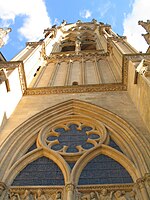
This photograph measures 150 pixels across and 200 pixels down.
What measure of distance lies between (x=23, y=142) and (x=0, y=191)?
2176mm

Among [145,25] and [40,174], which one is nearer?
[40,174]

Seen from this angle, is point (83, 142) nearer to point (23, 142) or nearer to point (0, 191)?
point (23, 142)

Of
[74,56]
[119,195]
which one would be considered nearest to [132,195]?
[119,195]

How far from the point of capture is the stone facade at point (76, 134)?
7.09 meters

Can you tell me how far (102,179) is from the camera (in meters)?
7.46

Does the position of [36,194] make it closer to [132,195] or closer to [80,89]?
[132,195]

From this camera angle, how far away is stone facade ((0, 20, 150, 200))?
709 centimetres

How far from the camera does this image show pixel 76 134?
953 cm

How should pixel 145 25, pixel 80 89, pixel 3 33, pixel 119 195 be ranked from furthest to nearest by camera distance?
pixel 3 33 < pixel 145 25 < pixel 80 89 < pixel 119 195

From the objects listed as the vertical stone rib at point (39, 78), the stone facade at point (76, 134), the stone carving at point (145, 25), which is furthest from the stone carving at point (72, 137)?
the stone carving at point (145, 25)

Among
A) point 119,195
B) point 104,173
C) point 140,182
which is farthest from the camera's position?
point 104,173

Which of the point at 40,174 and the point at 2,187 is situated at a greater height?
the point at 40,174

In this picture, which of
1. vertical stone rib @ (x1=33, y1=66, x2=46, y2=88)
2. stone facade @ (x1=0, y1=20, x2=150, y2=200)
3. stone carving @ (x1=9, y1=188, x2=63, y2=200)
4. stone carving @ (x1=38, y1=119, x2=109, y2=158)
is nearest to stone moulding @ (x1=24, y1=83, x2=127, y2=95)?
stone facade @ (x1=0, y1=20, x2=150, y2=200)

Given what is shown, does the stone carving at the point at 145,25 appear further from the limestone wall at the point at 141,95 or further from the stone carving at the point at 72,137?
the stone carving at the point at 72,137
